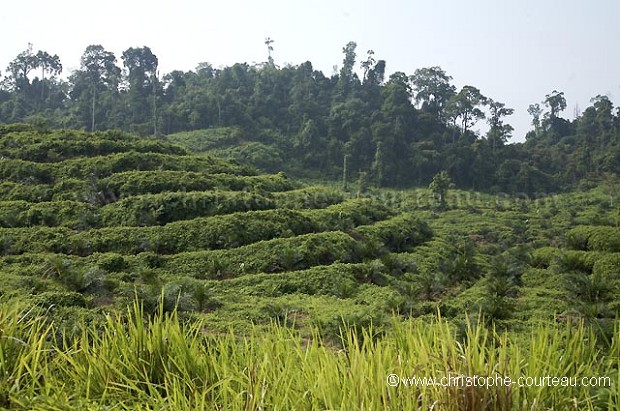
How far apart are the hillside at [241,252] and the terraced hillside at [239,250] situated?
8cm

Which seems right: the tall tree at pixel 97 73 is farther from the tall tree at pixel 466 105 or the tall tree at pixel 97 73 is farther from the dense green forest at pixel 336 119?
the tall tree at pixel 466 105

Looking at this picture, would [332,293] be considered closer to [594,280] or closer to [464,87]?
[594,280]

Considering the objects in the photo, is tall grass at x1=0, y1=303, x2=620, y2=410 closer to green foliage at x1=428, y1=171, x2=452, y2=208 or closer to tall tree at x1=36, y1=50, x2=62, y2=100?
green foliage at x1=428, y1=171, x2=452, y2=208

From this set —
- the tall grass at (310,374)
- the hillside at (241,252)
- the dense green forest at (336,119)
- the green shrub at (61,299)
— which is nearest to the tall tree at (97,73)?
the dense green forest at (336,119)

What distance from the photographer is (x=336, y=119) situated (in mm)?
65375

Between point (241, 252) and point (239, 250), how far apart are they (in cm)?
15

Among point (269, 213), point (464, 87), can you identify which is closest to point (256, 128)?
point (464, 87)

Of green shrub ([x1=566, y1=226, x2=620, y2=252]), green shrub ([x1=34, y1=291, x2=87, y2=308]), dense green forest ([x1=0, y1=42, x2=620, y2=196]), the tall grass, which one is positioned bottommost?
green shrub ([x1=34, y1=291, x2=87, y2=308])

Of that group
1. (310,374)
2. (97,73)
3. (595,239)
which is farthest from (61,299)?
(97,73)

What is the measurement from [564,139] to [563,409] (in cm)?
7719

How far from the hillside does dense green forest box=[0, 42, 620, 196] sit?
24.6 m

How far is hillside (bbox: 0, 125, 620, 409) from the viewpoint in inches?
539

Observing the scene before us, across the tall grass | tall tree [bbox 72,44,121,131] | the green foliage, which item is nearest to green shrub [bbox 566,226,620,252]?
the green foliage

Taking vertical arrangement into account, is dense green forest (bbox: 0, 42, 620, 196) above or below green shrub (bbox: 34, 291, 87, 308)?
above
